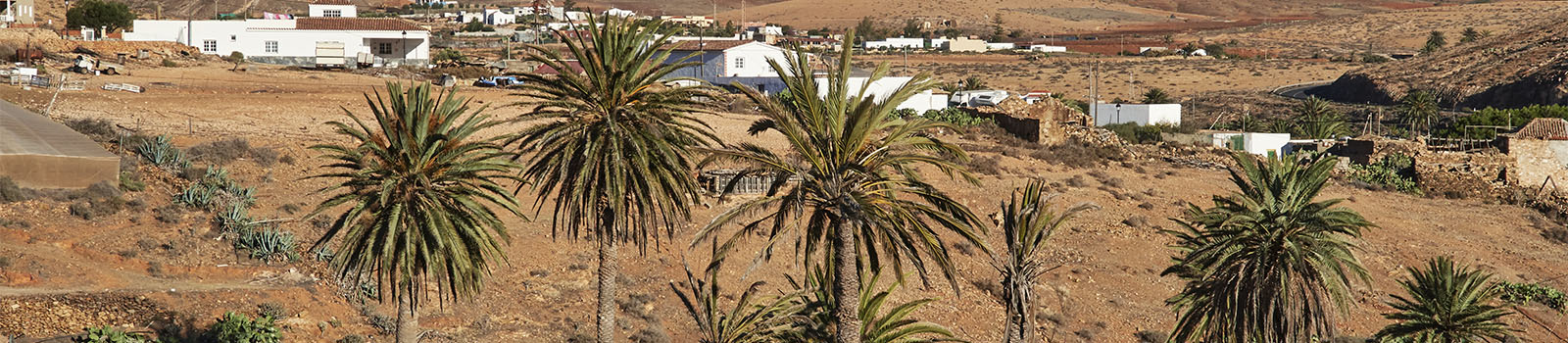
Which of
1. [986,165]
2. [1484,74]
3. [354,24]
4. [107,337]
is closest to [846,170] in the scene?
[107,337]

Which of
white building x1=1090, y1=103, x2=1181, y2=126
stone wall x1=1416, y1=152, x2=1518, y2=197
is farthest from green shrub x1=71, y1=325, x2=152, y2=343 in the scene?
white building x1=1090, y1=103, x2=1181, y2=126

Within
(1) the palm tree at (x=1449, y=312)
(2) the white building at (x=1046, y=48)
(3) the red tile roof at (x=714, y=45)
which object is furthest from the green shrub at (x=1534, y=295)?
(2) the white building at (x=1046, y=48)

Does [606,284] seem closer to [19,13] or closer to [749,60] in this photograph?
[749,60]

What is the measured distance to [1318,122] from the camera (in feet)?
202

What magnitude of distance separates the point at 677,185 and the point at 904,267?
45.0 ft

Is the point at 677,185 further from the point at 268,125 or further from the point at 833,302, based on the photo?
the point at 268,125

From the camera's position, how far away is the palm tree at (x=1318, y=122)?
199 ft

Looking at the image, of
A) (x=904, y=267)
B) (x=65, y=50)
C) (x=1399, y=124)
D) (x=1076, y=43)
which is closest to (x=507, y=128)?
(x=904, y=267)

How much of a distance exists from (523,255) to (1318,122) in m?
42.7

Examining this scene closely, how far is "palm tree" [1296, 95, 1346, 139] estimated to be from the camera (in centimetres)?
6066

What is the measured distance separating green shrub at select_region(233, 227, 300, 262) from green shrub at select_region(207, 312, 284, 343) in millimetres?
3644

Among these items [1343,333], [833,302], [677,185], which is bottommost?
[1343,333]

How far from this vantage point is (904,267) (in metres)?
31.4

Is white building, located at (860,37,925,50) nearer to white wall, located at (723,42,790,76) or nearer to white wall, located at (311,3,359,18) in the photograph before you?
white wall, located at (311,3,359,18)
